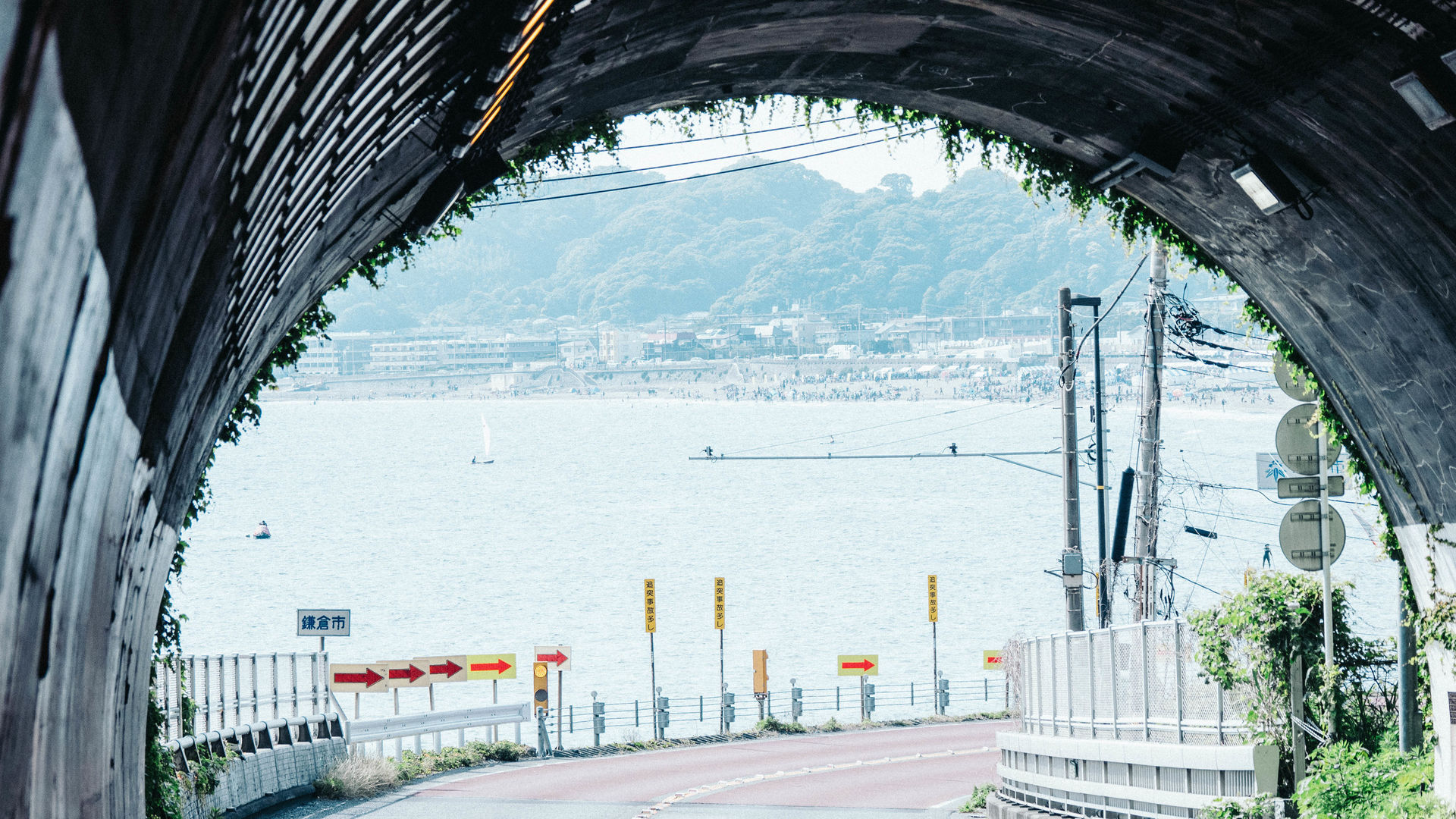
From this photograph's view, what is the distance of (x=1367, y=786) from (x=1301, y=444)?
9.98ft

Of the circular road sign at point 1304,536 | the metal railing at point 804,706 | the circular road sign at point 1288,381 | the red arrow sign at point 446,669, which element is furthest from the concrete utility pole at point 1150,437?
the metal railing at point 804,706

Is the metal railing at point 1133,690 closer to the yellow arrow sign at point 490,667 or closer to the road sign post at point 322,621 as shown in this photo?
the road sign post at point 322,621

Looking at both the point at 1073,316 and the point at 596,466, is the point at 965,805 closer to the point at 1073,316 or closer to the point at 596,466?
the point at 1073,316

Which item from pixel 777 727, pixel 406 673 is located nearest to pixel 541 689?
pixel 406 673

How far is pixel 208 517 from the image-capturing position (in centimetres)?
16125

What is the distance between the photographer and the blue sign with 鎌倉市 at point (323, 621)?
24000 millimetres

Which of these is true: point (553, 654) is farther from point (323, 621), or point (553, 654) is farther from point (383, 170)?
point (383, 170)

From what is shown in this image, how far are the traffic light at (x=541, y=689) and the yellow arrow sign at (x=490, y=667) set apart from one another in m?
0.50

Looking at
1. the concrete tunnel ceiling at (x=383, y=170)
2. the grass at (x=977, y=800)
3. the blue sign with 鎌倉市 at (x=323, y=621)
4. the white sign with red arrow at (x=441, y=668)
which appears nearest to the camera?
the concrete tunnel ceiling at (x=383, y=170)

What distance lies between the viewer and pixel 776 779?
2512cm

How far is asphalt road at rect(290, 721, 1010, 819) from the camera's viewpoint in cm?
2073

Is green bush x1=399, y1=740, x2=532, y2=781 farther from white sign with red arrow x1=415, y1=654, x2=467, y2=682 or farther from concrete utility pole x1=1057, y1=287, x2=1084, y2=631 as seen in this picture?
concrete utility pole x1=1057, y1=287, x2=1084, y2=631

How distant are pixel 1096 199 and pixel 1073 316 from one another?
13.8 metres

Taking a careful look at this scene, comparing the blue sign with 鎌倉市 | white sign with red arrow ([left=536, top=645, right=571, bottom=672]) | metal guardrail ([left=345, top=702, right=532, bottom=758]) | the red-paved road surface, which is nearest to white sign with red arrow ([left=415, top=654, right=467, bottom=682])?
metal guardrail ([left=345, top=702, right=532, bottom=758])
